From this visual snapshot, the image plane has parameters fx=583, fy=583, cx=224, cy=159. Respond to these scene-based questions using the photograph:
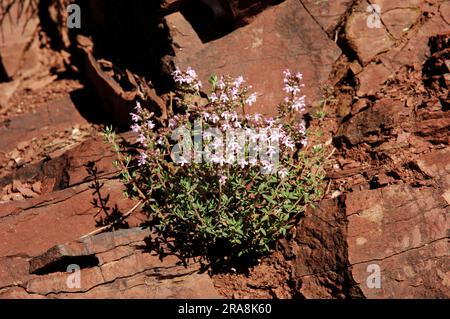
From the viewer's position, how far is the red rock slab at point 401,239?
4852 mm

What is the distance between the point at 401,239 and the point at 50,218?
10.9ft

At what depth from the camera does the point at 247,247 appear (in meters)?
5.40

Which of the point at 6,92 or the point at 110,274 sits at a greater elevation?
the point at 6,92

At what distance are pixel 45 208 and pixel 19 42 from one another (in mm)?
3405

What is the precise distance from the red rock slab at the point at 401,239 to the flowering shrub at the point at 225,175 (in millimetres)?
534

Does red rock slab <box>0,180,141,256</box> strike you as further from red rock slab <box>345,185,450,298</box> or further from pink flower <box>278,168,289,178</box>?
red rock slab <box>345,185,450,298</box>

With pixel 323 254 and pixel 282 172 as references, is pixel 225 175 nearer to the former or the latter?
pixel 282 172

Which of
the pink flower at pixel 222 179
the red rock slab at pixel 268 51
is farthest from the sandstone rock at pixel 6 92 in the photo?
the pink flower at pixel 222 179

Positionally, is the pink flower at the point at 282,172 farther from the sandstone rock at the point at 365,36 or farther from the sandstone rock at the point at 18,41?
the sandstone rock at the point at 18,41

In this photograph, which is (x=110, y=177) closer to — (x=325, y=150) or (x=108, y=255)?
(x=108, y=255)

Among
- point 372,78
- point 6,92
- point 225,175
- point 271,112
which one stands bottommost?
point 225,175

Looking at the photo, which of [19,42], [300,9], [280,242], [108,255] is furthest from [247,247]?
[19,42]

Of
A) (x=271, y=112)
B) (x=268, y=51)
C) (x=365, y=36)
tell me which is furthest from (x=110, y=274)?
(x=365, y=36)

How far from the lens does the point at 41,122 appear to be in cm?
768
